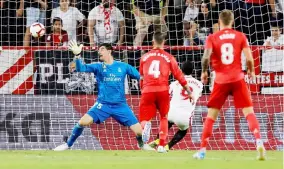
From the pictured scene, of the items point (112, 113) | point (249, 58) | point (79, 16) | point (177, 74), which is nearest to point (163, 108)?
point (177, 74)

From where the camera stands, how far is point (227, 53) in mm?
13047

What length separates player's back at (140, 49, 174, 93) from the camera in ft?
52.5

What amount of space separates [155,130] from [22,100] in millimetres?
2984

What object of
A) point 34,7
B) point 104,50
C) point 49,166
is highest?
point 34,7

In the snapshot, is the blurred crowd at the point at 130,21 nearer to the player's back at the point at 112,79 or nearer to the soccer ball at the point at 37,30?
the soccer ball at the point at 37,30

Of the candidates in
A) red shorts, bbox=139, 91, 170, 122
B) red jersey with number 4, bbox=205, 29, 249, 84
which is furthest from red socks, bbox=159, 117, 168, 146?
red jersey with number 4, bbox=205, 29, 249, 84

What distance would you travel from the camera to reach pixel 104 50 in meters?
16.7

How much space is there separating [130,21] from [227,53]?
7.78 meters

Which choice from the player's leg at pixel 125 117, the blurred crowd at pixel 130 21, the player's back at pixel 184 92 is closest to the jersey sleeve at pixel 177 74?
the player's back at pixel 184 92

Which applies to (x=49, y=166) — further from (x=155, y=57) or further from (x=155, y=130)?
(x=155, y=130)

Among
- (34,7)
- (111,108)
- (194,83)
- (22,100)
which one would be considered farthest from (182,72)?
(34,7)

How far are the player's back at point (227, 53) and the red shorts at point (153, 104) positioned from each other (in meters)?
3.09

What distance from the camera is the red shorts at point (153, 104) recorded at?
16.1 m

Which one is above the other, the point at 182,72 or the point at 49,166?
the point at 182,72
